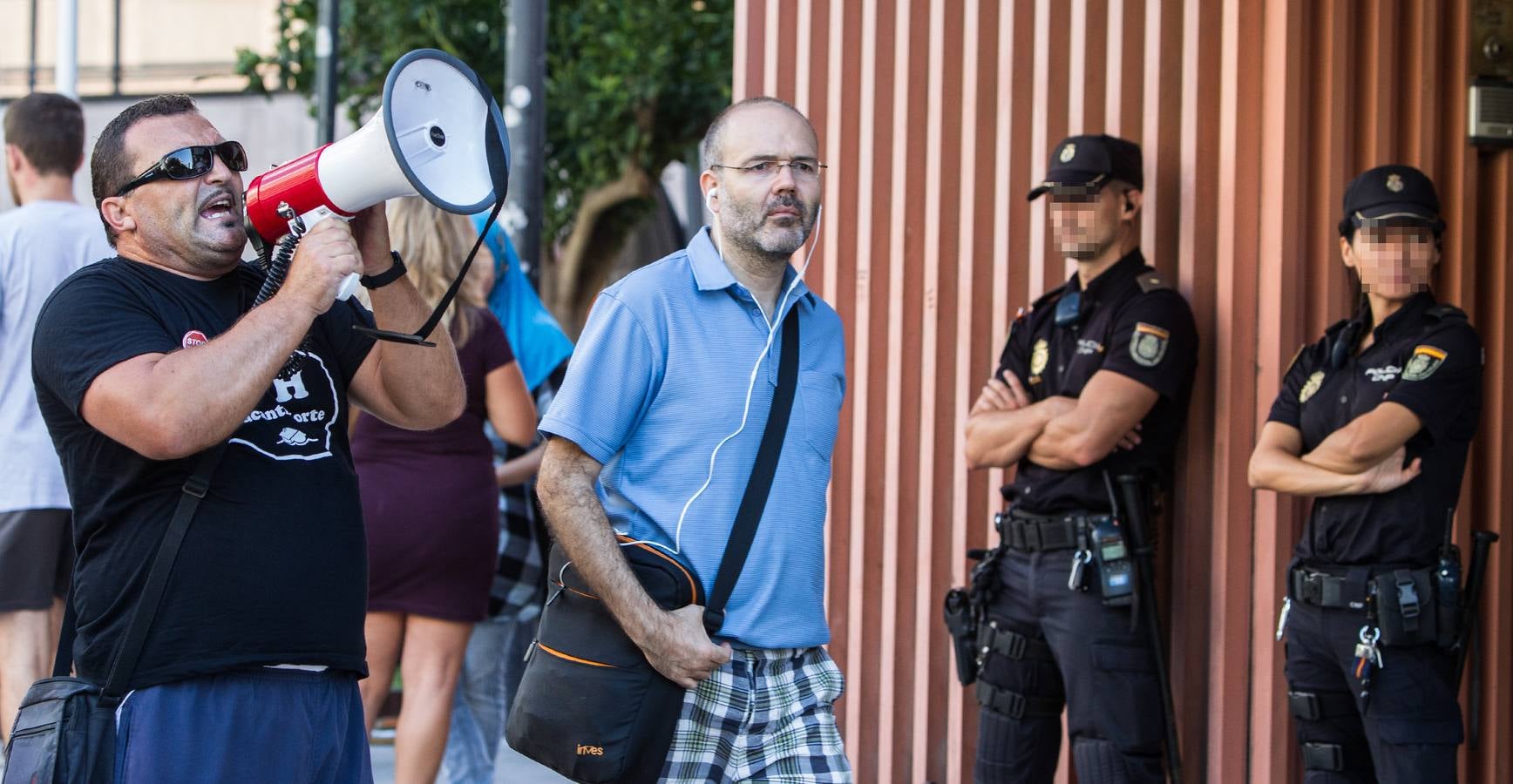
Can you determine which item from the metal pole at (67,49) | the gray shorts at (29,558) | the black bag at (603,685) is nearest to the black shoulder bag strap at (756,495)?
the black bag at (603,685)

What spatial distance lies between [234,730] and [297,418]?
0.57 metres

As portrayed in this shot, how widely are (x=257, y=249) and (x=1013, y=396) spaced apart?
2.68m

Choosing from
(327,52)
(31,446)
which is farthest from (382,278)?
(327,52)

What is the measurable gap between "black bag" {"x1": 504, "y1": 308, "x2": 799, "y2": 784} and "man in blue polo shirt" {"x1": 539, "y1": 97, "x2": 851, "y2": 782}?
4 centimetres

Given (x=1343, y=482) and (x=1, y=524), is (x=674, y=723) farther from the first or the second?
(x=1, y=524)

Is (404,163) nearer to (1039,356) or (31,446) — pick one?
→ (1039,356)

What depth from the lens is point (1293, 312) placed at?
4824mm

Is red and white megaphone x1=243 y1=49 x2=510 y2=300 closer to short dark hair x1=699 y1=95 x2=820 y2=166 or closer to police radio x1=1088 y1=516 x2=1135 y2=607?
short dark hair x1=699 y1=95 x2=820 y2=166

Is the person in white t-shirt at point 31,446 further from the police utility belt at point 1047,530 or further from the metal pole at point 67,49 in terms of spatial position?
the metal pole at point 67,49

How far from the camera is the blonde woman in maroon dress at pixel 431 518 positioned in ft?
16.6

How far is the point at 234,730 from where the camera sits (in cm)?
290

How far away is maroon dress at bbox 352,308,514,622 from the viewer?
16.6 feet

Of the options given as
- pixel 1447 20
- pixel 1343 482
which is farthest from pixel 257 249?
pixel 1447 20

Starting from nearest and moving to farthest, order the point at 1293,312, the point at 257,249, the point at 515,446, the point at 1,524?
the point at 257,249 → the point at 1293,312 → the point at 1,524 → the point at 515,446
